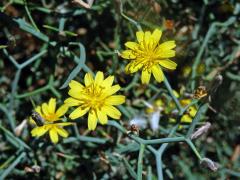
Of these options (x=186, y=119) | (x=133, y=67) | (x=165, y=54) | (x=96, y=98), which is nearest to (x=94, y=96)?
(x=96, y=98)

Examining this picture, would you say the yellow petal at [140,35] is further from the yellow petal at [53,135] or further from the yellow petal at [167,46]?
the yellow petal at [53,135]

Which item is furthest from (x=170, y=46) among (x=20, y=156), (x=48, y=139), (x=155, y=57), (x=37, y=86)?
(x=37, y=86)

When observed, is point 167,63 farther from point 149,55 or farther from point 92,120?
→ point 92,120

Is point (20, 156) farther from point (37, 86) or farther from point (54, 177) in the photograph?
point (37, 86)

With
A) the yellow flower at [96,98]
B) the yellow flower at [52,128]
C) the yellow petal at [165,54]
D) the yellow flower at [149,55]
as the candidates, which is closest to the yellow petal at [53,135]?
the yellow flower at [52,128]

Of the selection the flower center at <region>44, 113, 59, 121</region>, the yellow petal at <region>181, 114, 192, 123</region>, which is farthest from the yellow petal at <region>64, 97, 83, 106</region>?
the yellow petal at <region>181, 114, 192, 123</region>
